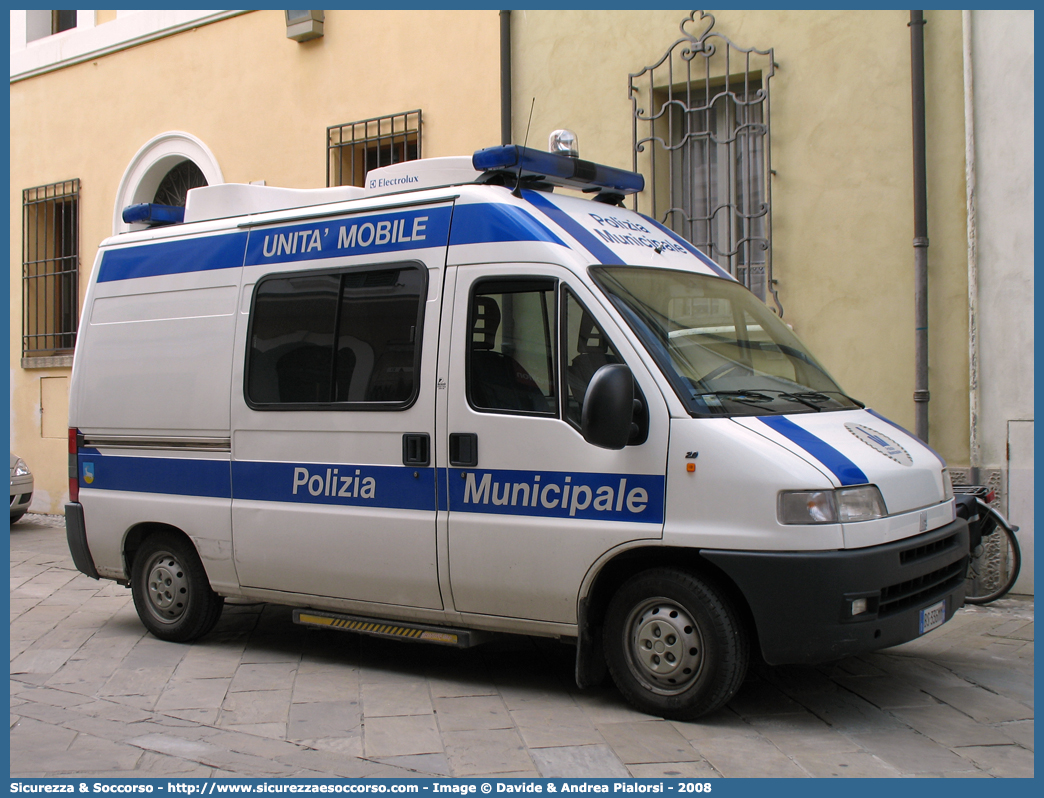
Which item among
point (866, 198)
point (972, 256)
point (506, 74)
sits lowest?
point (972, 256)

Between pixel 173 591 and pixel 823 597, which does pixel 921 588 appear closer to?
pixel 823 597

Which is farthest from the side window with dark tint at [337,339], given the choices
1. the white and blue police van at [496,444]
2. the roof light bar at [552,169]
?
the roof light bar at [552,169]

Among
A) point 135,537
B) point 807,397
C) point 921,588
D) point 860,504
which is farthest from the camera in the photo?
point 135,537

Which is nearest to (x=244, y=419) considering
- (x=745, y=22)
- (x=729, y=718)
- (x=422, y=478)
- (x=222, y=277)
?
(x=222, y=277)

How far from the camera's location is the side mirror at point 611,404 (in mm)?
4656

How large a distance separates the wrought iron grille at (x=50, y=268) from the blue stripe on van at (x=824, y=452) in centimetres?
1179

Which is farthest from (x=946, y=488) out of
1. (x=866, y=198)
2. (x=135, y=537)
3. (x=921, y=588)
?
(x=135, y=537)

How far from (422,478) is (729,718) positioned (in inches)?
75.3

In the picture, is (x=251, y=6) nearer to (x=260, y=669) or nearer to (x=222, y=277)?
(x=222, y=277)

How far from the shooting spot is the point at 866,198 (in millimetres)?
8258

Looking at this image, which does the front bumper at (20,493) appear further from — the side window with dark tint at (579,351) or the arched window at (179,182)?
the side window with dark tint at (579,351)

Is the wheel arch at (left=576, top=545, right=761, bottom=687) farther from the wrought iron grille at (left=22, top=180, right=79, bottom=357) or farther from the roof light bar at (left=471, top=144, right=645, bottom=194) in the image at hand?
the wrought iron grille at (left=22, top=180, right=79, bottom=357)

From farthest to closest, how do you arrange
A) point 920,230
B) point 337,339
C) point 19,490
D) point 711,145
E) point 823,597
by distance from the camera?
point 19,490 → point 711,145 → point 920,230 → point 337,339 → point 823,597

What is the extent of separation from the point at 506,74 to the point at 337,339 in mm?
5115
